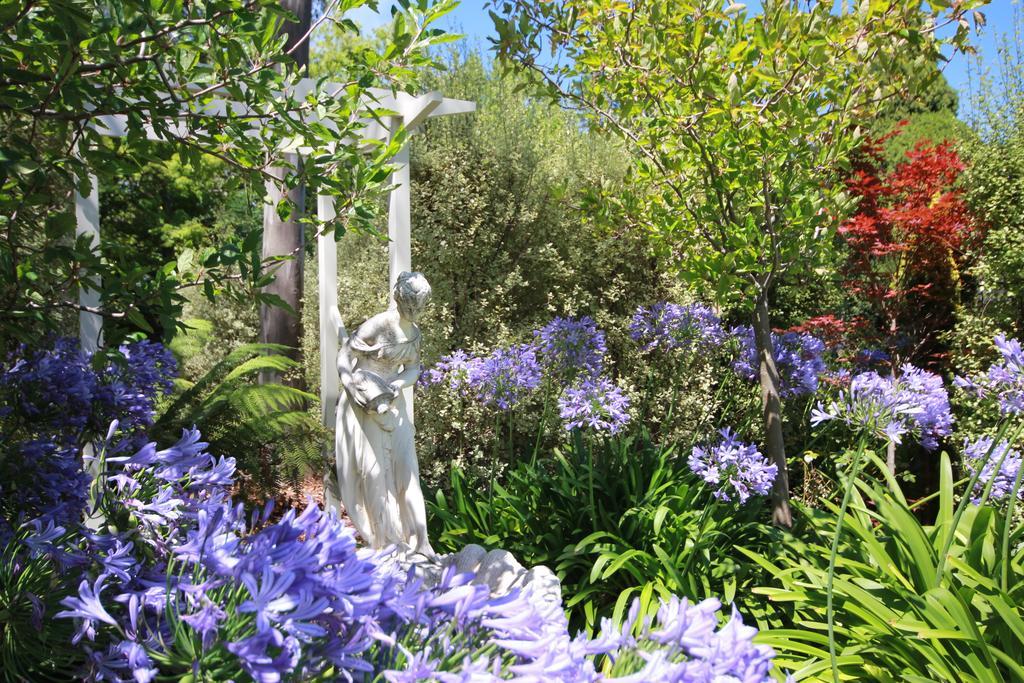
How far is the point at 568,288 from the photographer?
6.38 m

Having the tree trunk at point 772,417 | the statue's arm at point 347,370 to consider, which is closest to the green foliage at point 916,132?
the tree trunk at point 772,417

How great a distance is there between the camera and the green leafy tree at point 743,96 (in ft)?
9.73

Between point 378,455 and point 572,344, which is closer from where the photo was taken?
point 378,455

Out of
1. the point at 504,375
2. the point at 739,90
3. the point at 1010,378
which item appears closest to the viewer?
the point at 1010,378

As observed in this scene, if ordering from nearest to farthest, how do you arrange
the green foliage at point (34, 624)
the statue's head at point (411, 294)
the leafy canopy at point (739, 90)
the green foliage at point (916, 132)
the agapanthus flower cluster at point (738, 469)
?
the green foliage at point (34, 624)
the leafy canopy at point (739, 90)
the agapanthus flower cluster at point (738, 469)
the statue's head at point (411, 294)
the green foliage at point (916, 132)

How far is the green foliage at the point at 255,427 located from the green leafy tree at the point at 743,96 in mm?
2520

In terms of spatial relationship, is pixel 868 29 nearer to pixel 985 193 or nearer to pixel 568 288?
pixel 985 193

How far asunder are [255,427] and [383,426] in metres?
1.18

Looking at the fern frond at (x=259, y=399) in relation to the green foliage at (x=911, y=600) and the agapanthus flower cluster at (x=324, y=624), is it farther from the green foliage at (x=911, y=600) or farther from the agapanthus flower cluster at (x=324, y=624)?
the agapanthus flower cluster at (x=324, y=624)

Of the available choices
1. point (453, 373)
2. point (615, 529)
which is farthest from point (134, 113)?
point (453, 373)

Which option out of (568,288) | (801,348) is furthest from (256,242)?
(568,288)

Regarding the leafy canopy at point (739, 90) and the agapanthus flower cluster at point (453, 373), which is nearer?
the leafy canopy at point (739, 90)

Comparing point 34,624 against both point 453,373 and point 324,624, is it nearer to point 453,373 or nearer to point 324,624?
point 324,624

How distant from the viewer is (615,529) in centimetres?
373
